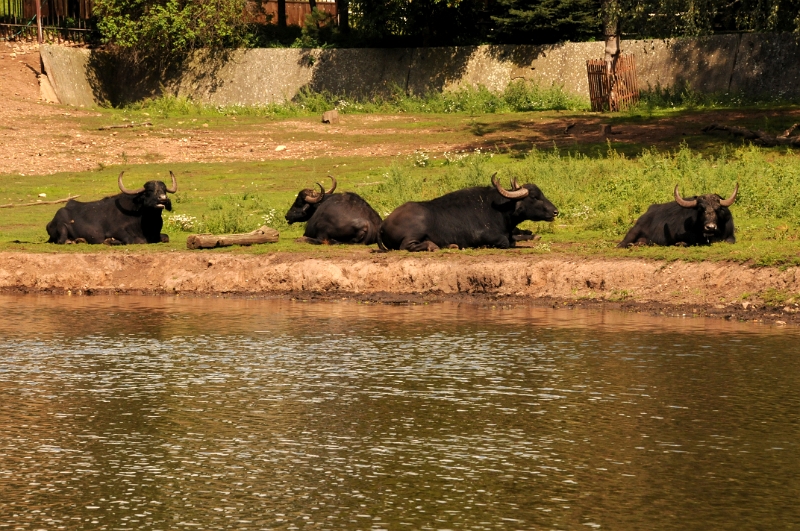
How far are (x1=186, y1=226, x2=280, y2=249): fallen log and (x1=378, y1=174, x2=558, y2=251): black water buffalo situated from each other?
1.92 metres

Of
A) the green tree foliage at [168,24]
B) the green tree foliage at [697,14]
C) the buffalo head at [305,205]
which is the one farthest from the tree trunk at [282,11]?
the buffalo head at [305,205]

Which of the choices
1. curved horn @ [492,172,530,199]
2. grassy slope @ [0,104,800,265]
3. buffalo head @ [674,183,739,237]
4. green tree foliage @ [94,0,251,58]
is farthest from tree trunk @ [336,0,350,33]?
buffalo head @ [674,183,739,237]

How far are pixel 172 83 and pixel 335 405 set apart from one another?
32.4m

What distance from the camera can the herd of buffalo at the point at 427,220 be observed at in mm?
18078

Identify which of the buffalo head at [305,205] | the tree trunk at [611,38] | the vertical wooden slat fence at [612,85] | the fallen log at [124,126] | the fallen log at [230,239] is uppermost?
the tree trunk at [611,38]

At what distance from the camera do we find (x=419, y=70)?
40406 mm

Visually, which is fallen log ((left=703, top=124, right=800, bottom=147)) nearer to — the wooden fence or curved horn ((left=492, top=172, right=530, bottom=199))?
curved horn ((left=492, top=172, right=530, bottom=199))

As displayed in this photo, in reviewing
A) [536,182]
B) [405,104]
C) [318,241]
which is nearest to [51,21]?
[405,104]

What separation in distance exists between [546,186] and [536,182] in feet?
1.53

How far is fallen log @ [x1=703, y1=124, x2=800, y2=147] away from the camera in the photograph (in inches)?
1060

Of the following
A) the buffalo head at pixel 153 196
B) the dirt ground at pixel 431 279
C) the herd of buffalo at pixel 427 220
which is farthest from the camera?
the buffalo head at pixel 153 196

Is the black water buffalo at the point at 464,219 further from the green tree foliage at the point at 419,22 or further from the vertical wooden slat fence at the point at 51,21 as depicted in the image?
the vertical wooden slat fence at the point at 51,21

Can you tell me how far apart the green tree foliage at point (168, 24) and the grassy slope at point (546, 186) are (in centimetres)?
1041

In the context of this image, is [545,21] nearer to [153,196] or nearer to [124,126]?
[124,126]
